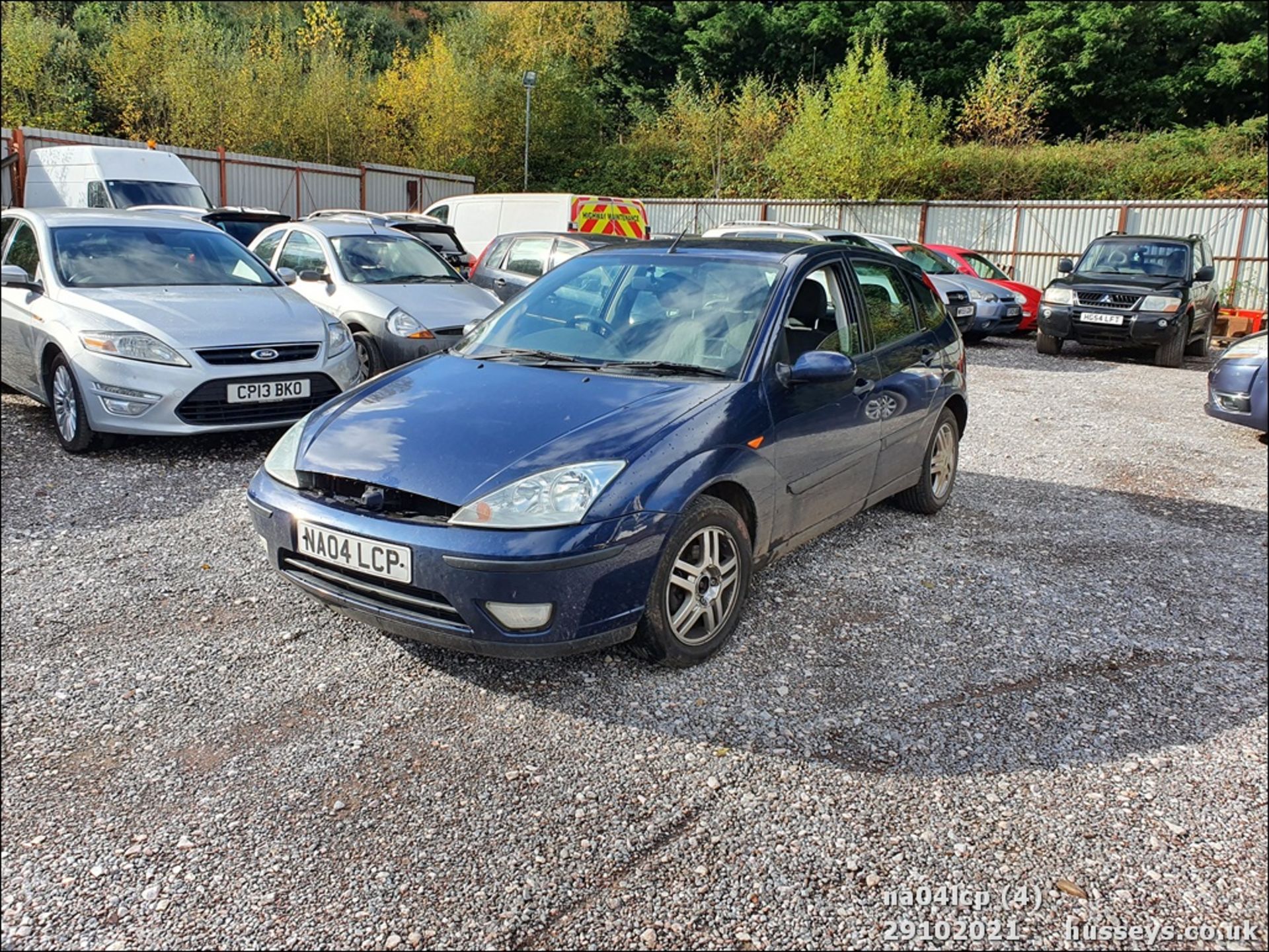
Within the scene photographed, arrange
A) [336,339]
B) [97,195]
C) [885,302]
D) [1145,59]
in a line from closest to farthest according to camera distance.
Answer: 1. [885,302]
2. [336,339]
3. [97,195]
4. [1145,59]

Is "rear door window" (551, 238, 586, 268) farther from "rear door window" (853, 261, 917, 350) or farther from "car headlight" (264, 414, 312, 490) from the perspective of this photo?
"car headlight" (264, 414, 312, 490)

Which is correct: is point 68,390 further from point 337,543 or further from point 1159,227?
point 1159,227

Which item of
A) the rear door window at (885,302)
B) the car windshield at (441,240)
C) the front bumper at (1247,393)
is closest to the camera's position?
the front bumper at (1247,393)

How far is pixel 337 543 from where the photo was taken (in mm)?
3275

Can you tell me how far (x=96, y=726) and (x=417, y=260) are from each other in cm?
720

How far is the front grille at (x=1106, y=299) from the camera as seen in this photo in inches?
499

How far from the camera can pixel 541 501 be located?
3.13 meters

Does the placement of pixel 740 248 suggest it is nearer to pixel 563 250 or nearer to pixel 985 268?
pixel 563 250

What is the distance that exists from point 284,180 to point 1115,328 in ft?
61.1

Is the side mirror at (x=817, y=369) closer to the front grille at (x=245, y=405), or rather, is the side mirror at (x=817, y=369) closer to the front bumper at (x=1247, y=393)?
the front bumper at (x=1247, y=393)

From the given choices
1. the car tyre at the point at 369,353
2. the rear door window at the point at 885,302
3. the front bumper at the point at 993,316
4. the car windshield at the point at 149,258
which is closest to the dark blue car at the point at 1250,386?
the rear door window at the point at 885,302

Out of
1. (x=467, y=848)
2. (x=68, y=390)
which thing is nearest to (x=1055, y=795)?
(x=467, y=848)

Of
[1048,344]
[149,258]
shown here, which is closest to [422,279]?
[149,258]

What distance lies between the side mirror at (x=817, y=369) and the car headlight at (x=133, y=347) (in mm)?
4058
